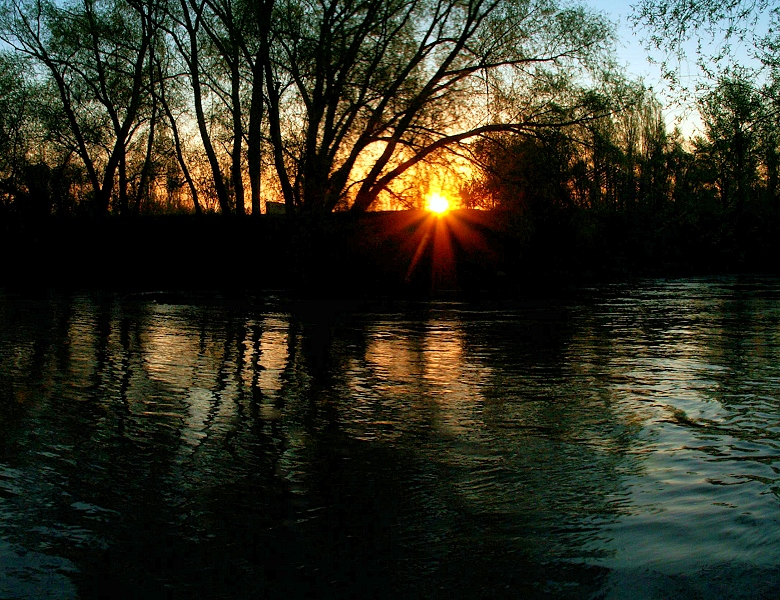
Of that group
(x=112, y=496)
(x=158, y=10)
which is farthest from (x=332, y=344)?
(x=158, y=10)

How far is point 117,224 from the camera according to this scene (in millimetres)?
28250

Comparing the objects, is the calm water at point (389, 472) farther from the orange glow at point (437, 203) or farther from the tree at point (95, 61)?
the tree at point (95, 61)

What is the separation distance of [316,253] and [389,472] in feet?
65.1

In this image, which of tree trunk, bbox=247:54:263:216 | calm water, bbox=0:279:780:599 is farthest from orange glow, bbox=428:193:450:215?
calm water, bbox=0:279:780:599

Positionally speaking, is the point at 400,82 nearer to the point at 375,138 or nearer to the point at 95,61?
the point at 375,138

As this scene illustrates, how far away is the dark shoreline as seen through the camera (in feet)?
77.9

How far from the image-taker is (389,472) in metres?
4.27

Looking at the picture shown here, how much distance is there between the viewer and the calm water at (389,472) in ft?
9.71

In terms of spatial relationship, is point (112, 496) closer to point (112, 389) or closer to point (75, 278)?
point (112, 389)

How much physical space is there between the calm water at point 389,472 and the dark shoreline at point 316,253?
43.4ft

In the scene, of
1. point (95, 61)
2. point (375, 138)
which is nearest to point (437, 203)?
point (375, 138)

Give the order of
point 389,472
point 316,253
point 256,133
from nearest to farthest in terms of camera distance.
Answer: point 389,472
point 316,253
point 256,133

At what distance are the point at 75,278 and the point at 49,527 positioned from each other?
2574 centimetres

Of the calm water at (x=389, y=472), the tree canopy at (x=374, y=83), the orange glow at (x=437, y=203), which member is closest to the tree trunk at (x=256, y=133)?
the tree canopy at (x=374, y=83)
